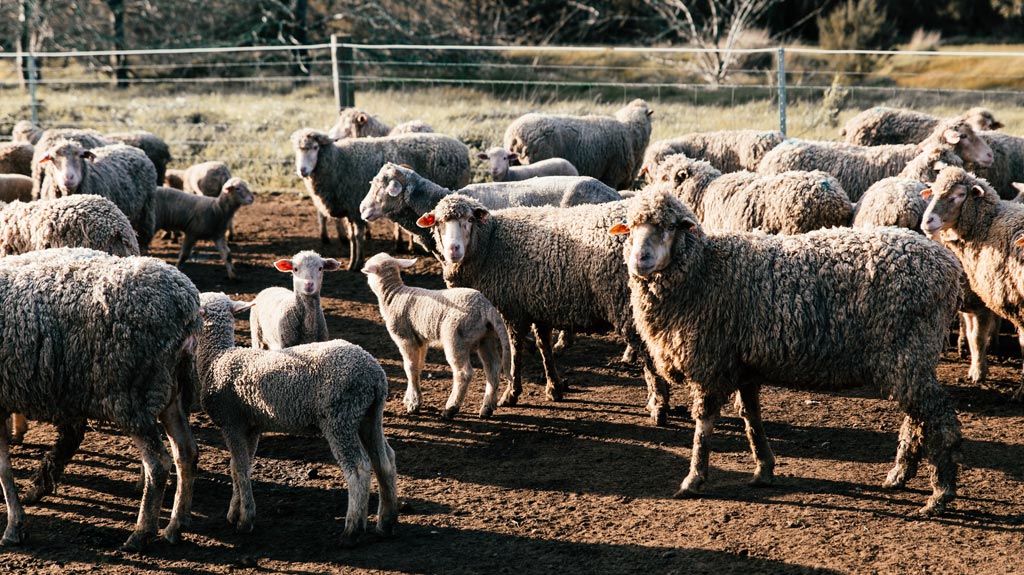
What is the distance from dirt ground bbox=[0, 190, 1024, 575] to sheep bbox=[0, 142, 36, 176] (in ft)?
19.2

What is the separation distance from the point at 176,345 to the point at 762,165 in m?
6.24

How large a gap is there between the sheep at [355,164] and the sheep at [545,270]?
3639mm

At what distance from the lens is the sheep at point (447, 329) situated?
24.4ft

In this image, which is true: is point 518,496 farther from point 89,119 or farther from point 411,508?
point 89,119

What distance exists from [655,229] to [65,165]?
6.07 m

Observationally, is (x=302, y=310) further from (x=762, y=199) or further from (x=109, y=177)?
(x=109, y=177)

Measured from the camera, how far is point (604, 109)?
18.3m

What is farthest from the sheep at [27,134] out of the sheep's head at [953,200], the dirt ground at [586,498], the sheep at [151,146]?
the sheep's head at [953,200]

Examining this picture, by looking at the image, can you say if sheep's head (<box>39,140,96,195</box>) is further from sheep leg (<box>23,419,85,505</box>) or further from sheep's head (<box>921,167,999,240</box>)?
sheep's head (<box>921,167,999,240</box>)

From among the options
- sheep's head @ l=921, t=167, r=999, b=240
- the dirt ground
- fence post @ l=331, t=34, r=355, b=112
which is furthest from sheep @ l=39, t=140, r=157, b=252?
sheep's head @ l=921, t=167, r=999, b=240

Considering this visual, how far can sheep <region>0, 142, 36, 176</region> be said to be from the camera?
12430 millimetres

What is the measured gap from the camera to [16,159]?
1248 centimetres

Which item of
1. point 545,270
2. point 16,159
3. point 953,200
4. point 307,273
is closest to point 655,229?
point 545,270

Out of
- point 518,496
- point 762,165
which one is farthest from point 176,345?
point 762,165
